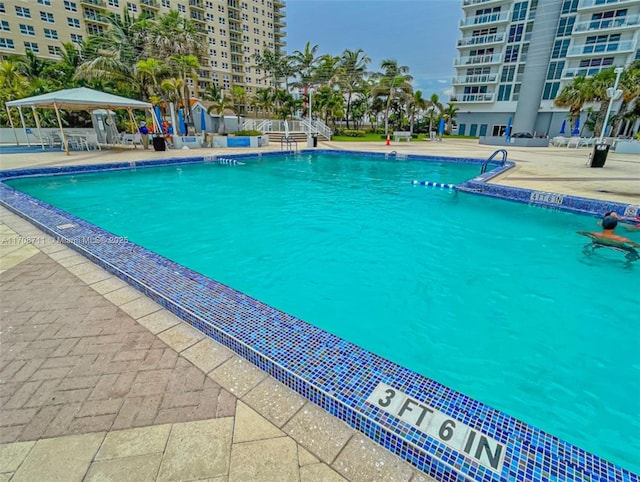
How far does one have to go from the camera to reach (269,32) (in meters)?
55.6

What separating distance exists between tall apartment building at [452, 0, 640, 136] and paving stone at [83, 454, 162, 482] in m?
36.5

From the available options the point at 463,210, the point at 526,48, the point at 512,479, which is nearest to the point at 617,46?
the point at 526,48

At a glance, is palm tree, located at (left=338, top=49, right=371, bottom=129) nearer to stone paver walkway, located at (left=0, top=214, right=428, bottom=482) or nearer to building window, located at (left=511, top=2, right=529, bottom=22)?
building window, located at (left=511, top=2, right=529, bottom=22)

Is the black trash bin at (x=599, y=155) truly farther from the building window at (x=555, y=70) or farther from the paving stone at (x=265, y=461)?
the building window at (x=555, y=70)

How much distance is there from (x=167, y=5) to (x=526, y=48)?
138ft

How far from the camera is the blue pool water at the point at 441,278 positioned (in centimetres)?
260

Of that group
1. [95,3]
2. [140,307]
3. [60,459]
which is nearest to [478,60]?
[140,307]

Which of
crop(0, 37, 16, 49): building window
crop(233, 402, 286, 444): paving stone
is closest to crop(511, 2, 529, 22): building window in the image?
crop(233, 402, 286, 444): paving stone

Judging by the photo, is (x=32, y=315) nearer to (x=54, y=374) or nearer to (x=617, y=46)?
(x=54, y=374)

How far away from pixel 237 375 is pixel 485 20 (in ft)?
135

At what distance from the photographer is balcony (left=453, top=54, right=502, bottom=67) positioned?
3162cm

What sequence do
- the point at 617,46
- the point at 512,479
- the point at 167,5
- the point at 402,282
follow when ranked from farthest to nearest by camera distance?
the point at 167,5, the point at 617,46, the point at 402,282, the point at 512,479

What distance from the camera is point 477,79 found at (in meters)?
33.2

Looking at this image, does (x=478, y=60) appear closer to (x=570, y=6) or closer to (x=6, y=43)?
(x=570, y=6)
